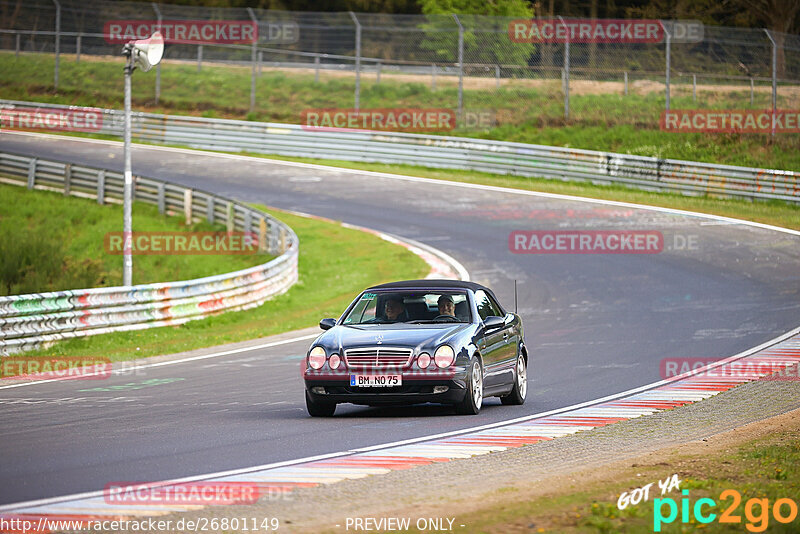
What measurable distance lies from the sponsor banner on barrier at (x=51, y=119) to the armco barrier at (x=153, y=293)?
11.6m

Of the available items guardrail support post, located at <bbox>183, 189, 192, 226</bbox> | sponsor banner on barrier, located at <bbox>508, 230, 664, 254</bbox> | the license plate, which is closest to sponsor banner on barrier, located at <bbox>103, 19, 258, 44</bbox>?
guardrail support post, located at <bbox>183, 189, 192, 226</bbox>

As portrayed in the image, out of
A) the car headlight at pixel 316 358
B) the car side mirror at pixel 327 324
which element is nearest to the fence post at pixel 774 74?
the car side mirror at pixel 327 324

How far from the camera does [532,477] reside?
26.8 ft

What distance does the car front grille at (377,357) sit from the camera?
11352 millimetres

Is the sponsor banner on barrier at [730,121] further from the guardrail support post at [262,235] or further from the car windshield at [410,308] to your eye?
the car windshield at [410,308]

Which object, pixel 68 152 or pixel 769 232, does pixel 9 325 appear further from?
pixel 68 152

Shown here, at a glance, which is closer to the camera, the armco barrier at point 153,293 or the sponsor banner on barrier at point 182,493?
the sponsor banner on barrier at point 182,493

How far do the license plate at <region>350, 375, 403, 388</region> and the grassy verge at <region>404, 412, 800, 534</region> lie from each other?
10.9 feet

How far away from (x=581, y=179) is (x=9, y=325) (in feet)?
78.7

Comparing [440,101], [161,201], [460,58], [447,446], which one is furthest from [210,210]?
[447,446]

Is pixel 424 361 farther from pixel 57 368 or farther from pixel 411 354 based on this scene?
pixel 57 368

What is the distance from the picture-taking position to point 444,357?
11359 mm

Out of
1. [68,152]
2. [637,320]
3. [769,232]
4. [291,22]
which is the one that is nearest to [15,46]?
[68,152]

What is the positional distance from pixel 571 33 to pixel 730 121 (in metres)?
6.32
